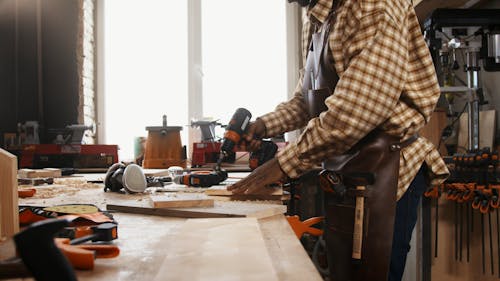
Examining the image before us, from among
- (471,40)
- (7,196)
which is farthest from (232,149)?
(471,40)

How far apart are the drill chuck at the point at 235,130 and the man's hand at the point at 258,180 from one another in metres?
0.31

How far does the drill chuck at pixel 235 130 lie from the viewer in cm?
177

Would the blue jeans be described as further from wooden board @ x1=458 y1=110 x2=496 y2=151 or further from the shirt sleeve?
wooden board @ x1=458 y1=110 x2=496 y2=151

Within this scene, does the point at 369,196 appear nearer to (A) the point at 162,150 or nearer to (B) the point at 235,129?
(B) the point at 235,129

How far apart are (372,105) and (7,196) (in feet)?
3.27

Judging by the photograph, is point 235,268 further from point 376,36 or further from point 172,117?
point 172,117

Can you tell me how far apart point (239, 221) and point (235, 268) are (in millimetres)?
306

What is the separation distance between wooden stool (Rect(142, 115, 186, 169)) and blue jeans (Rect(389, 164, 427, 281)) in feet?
6.95

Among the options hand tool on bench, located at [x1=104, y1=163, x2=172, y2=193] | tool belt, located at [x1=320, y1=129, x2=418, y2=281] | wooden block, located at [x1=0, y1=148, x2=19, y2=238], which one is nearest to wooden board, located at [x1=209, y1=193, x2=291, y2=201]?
tool belt, located at [x1=320, y1=129, x2=418, y2=281]

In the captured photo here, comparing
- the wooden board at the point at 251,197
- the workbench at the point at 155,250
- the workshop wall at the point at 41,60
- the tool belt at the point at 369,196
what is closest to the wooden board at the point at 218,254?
the workbench at the point at 155,250

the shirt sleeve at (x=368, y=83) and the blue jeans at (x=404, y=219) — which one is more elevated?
the shirt sleeve at (x=368, y=83)

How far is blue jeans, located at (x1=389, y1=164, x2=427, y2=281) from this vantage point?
1590 millimetres

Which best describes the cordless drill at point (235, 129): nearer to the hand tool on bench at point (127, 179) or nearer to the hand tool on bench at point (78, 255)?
the hand tool on bench at point (127, 179)

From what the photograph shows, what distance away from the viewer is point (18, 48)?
14.7 feet
